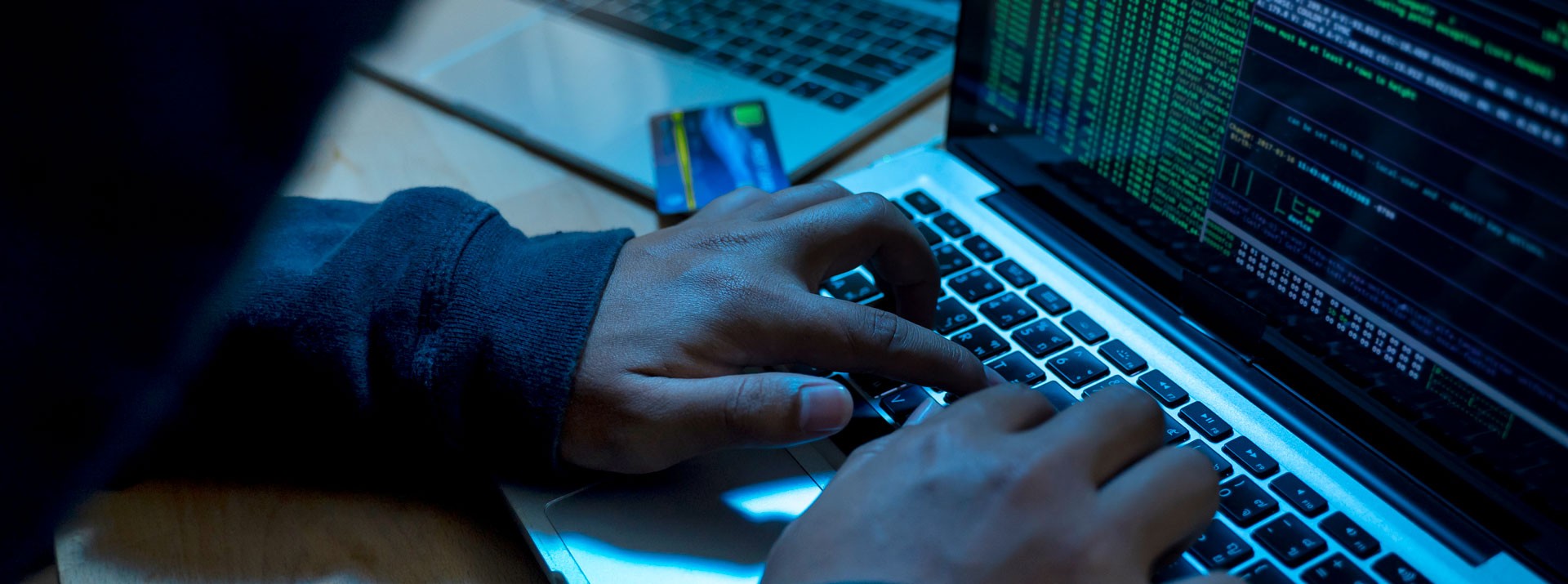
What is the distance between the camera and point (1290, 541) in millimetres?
459

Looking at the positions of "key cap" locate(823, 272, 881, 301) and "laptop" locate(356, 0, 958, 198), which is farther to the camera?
"laptop" locate(356, 0, 958, 198)

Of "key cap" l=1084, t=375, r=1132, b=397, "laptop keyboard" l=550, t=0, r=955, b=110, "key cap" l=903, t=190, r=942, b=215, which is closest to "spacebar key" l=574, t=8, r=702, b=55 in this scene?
"laptop keyboard" l=550, t=0, r=955, b=110

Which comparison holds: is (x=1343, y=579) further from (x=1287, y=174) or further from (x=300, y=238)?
(x=300, y=238)

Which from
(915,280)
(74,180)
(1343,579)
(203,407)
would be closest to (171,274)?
(74,180)

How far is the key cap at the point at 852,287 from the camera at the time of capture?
2.06 feet

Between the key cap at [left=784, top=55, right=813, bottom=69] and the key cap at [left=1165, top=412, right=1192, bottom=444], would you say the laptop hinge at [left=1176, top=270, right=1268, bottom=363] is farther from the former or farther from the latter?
the key cap at [left=784, top=55, right=813, bottom=69]

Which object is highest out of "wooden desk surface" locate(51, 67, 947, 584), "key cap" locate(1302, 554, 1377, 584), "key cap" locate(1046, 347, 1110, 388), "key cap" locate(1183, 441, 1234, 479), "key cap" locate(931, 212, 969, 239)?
"key cap" locate(931, 212, 969, 239)

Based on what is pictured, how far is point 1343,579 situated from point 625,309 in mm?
356

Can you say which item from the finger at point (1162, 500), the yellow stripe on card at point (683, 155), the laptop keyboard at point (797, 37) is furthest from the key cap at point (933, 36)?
the finger at point (1162, 500)

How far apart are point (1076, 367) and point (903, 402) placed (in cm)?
10

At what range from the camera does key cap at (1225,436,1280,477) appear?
50cm

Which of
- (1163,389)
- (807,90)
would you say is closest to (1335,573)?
(1163,389)

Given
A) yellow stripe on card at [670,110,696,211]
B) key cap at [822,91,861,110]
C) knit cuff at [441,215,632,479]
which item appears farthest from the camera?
key cap at [822,91,861,110]

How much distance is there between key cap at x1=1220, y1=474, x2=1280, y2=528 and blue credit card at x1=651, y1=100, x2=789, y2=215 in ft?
1.26
